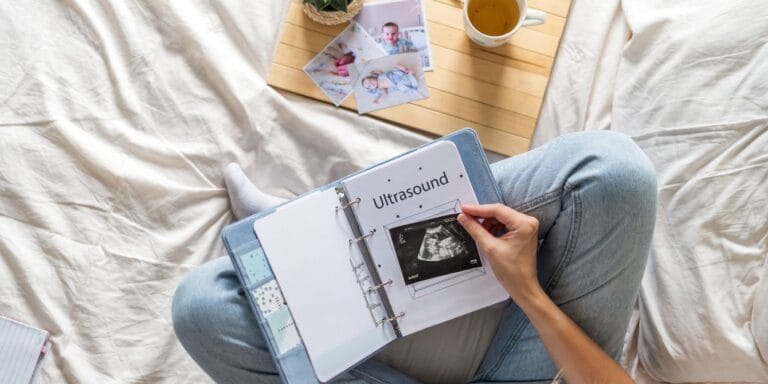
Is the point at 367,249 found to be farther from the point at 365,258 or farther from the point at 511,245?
the point at 511,245

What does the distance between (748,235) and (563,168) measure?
32 centimetres

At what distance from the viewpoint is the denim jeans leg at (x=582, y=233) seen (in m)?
0.91

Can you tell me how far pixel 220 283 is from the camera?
1.00 metres

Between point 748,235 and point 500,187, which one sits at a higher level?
point 500,187

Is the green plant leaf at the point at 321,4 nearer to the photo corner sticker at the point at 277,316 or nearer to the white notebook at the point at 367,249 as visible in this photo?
the white notebook at the point at 367,249

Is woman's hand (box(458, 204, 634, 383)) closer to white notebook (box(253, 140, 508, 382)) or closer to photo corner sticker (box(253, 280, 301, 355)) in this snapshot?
white notebook (box(253, 140, 508, 382))

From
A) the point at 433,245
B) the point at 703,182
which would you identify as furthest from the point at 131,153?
the point at 703,182

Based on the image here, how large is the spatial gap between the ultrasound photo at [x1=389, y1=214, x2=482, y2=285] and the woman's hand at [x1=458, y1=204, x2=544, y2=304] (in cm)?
3

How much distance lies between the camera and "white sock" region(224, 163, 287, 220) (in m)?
1.15

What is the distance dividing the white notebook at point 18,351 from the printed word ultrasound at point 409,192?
2.16 ft

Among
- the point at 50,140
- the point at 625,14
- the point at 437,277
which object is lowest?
the point at 437,277

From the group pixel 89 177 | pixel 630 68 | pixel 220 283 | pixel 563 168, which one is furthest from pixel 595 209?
pixel 89 177

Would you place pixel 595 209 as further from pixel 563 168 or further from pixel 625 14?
pixel 625 14

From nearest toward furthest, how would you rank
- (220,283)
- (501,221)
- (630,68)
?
(501,221) < (220,283) < (630,68)
